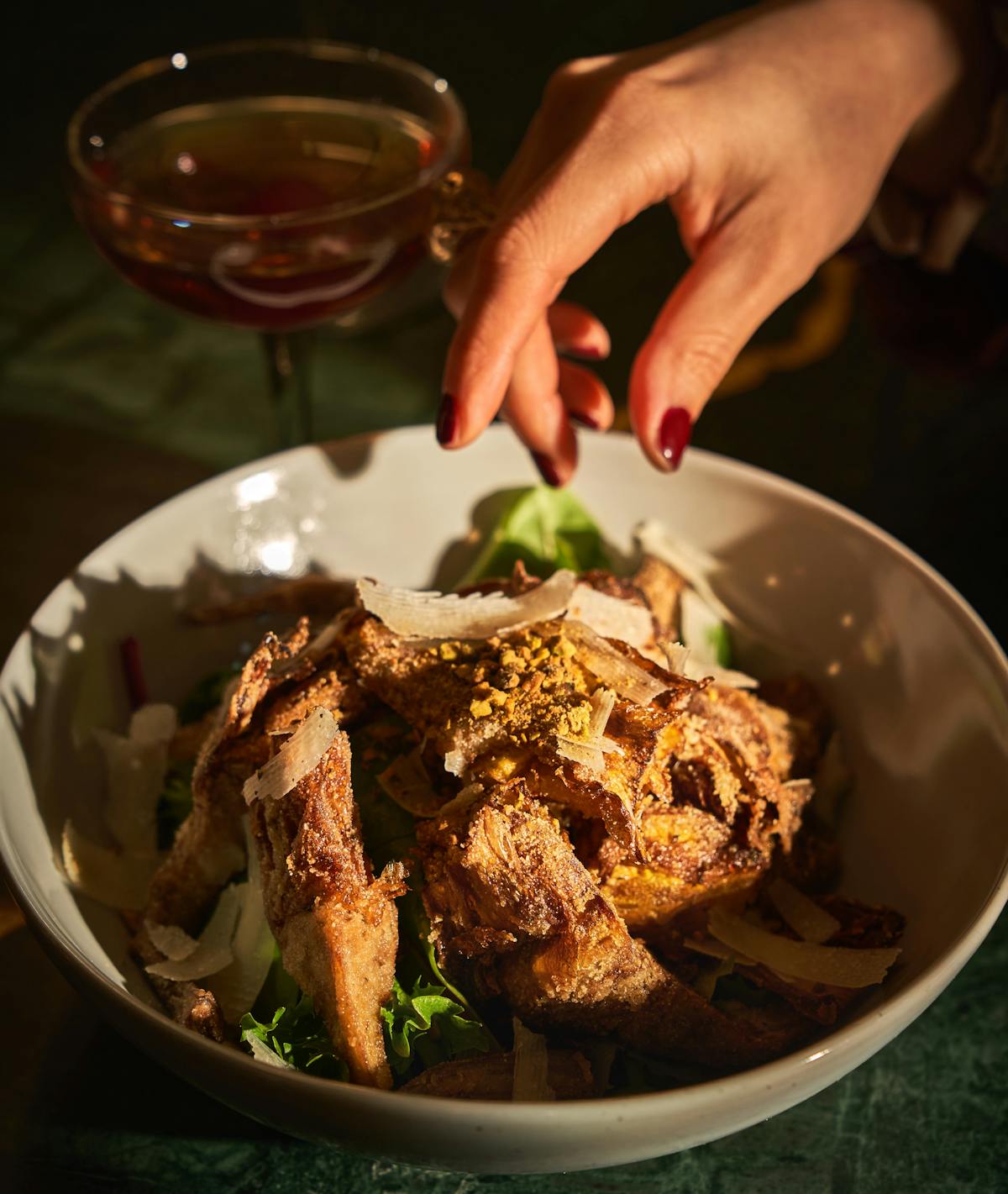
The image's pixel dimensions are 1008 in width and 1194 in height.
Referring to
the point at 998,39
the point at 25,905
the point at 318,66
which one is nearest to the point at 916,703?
the point at 25,905

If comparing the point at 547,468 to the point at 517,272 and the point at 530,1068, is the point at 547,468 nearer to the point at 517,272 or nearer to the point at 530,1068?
the point at 517,272

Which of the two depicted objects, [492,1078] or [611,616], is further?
[611,616]

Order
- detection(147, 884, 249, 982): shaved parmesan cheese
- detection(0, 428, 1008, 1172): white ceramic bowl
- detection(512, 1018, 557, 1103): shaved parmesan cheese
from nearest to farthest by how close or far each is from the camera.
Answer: detection(0, 428, 1008, 1172): white ceramic bowl, detection(512, 1018, 557, 1103): shaved parmesan cheese, detection(147, 884, 249, 982): shaved parmesan cheese

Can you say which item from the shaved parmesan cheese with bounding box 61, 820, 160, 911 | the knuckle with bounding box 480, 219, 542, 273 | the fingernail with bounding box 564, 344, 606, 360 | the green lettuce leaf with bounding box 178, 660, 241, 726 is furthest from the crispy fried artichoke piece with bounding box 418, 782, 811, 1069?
the fingernail with bounding box 564, 344, 606, 360

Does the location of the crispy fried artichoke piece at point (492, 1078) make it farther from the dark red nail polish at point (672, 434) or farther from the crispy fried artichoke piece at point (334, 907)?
the dark red nail polish at point (672, 434)

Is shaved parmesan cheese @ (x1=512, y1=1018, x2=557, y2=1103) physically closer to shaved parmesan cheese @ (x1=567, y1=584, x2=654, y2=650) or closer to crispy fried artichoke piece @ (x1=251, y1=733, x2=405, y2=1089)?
crispy fried artichoke piece @ (x1=251, y1=733, x2=405, y2=1089)

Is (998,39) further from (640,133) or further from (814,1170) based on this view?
(814,1170)

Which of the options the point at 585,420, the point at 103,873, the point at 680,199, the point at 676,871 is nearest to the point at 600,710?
the point at 676,871
